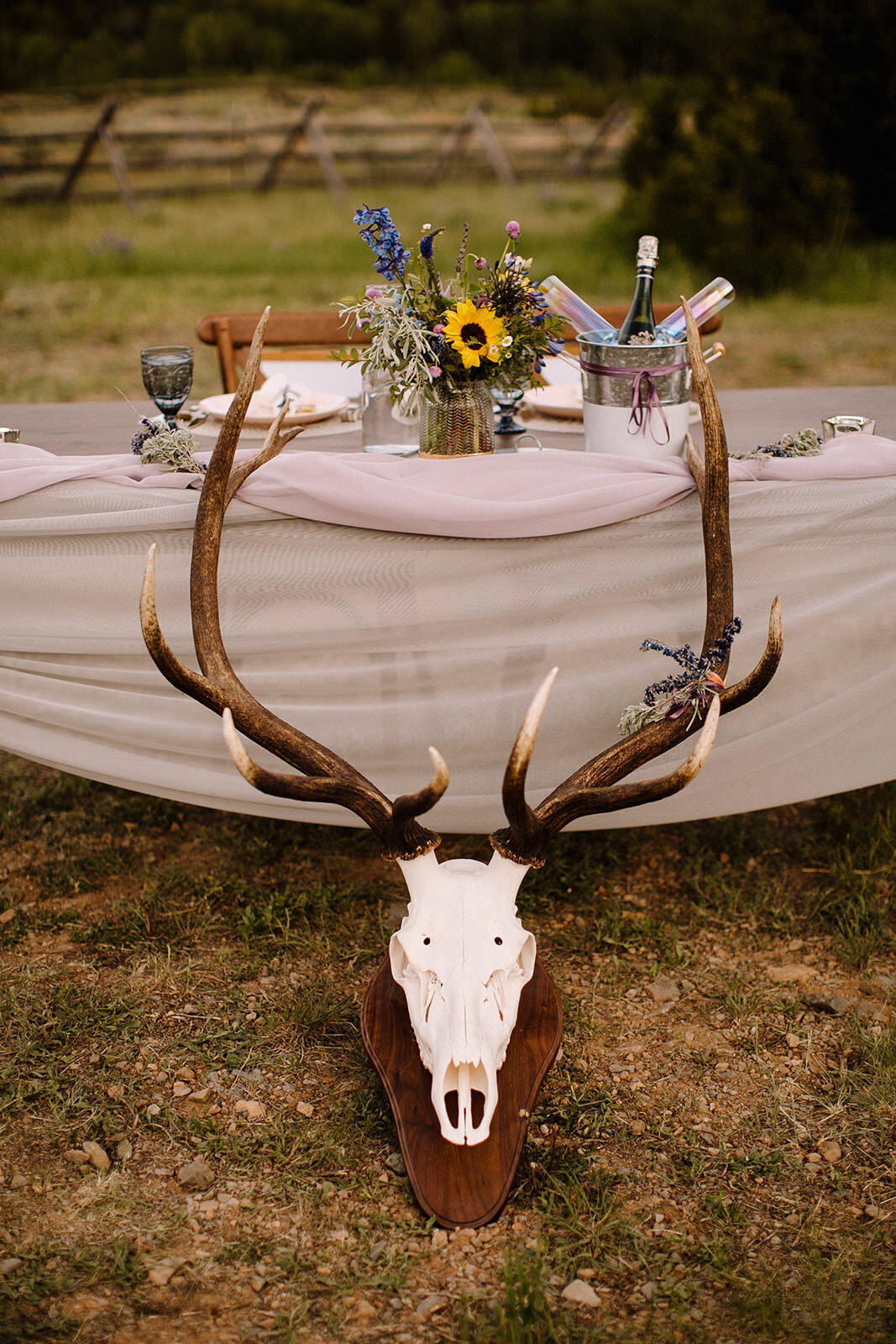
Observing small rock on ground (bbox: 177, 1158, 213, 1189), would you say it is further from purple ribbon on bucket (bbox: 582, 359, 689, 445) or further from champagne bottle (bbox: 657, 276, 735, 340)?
champagne bottle (bbox: 657, 276, 735, 340)

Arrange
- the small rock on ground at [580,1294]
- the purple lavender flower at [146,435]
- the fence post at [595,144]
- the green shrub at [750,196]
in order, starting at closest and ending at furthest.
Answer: the small rock on ground at [580,1294]
the purple lavender flower at [146,435]
the green shrub at [750,196]
the fence post at [595,144]

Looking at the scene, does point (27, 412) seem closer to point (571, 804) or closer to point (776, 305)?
Result: point (571, 804)

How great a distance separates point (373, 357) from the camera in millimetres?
2113

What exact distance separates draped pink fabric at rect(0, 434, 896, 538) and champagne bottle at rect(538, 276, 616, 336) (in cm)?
27

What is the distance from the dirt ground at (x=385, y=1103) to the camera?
168 cm

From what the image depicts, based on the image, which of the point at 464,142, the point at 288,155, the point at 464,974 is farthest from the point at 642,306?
the point at 464,142

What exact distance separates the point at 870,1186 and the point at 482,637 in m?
1.18

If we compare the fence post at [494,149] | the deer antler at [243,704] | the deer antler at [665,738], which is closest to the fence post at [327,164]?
the fence post at [494,149]

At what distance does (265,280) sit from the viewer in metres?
9.05

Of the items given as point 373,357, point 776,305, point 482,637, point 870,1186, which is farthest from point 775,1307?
point 776,305

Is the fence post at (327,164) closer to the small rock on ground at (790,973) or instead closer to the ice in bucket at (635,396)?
the ice in bucket at (635,396)

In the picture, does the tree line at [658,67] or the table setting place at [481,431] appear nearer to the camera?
the table setting place at [481,431]

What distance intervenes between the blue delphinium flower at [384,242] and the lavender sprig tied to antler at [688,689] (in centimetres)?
83

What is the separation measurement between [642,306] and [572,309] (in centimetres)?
14
